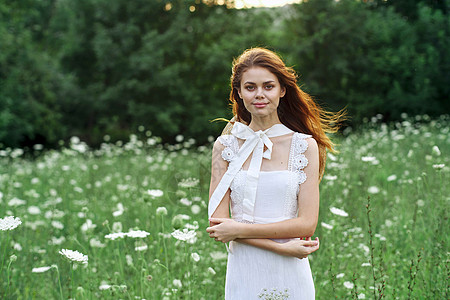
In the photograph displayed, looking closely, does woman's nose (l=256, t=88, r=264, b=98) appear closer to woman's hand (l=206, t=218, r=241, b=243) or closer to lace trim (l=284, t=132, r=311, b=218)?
lace trim (l=284, t=132, r=311, b=218)

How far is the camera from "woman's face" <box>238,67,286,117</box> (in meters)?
1.96

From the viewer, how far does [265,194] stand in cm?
193

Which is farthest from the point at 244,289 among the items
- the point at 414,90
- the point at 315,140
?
the point at 414,90

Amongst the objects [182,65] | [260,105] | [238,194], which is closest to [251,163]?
[238,194]

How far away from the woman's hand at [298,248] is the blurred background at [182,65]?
63.5 ft

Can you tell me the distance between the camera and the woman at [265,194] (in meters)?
1.87

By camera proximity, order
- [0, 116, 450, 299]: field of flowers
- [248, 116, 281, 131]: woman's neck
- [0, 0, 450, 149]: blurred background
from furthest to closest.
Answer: [0, 0, 450, 149]: blurred background < [0, 116, 450, 299]: field of flowers < [248, 116, 281, 131]: woman's neck

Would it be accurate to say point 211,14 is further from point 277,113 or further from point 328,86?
point 277,113

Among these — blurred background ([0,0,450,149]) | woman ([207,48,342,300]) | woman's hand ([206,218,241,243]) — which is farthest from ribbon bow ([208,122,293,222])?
blurred background ([0,0,450,149])

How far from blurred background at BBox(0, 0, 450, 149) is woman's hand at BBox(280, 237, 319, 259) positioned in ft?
63.5

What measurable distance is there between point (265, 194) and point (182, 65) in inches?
832

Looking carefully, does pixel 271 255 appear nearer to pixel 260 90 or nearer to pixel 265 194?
pixel 265 194

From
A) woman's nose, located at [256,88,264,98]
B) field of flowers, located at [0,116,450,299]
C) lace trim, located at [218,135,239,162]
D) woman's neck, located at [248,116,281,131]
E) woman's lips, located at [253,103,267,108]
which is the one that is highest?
woman's nose, located at [256,88,264,98]

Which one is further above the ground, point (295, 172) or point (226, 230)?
point (295, 172)
